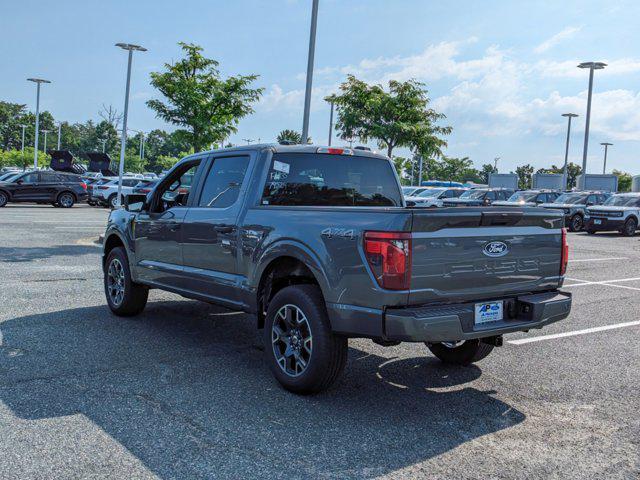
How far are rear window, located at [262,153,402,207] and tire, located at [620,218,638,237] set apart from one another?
70.8 feet

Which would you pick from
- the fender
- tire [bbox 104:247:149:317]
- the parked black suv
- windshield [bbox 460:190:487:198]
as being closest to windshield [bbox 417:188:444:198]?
windshield [bbox 460:190:487:198]

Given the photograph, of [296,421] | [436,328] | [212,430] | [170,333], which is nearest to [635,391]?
[436,328]

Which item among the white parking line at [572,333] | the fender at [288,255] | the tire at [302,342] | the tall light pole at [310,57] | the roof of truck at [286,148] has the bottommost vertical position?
the white parking line at [572,333]

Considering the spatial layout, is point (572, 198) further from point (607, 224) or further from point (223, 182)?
point (223, 182)

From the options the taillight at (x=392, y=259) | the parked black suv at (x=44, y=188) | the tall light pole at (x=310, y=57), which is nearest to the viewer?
the taillight at (x=392, y=259)

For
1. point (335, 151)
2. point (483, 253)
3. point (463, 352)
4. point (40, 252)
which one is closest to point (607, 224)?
point (40, 252)

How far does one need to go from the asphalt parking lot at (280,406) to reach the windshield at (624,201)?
2049cm

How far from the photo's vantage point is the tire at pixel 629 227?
2462 centimetres

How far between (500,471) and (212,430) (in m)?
1.71

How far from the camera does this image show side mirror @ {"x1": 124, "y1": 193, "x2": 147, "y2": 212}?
688 cm

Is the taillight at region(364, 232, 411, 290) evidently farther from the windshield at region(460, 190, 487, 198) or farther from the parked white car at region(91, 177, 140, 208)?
the parked white car at region(91, 177, 140, 208)

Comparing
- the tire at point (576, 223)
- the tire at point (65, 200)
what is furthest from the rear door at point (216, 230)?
the tire at point (65, 200)

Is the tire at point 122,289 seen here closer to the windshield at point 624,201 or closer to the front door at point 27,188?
the windshield at point 624,201

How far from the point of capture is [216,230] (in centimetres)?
553
